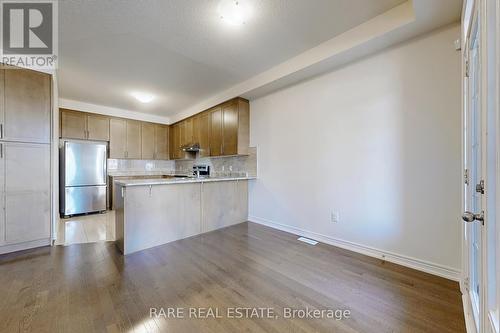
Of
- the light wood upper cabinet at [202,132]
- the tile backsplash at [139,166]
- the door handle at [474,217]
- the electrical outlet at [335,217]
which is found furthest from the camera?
the tile backsplash at [139,166]

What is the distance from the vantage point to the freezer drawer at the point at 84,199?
4273 millimetres

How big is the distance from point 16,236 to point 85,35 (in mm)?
2609

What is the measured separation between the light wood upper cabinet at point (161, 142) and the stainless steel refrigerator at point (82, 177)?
1.31 meters

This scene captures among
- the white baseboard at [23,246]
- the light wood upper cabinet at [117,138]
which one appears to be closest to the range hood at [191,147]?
the light wood upper cabinet at [117,138]

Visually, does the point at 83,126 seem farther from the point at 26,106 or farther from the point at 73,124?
the point at 26,106

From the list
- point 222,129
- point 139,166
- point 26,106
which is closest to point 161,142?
point 139,166

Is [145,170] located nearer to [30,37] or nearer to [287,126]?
[30,37]

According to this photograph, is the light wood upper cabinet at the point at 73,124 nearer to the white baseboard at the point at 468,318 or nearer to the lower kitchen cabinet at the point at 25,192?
the lower kitchen cabinet at the point at 25,192

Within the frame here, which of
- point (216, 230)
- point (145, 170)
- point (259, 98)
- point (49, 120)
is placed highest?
point (259, 98)

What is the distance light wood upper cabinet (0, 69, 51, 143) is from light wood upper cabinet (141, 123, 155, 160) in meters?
2.74

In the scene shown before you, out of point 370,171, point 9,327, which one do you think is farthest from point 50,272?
point 370,171

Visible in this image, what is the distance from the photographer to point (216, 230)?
11.4 feet

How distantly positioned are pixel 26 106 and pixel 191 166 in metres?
3.48

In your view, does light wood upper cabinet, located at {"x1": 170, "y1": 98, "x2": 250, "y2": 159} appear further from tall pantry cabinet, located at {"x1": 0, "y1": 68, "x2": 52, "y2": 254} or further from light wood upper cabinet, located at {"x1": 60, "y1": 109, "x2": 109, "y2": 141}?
tall pantry cabinet, located at {"x1": 0, "y1": 68, "x2": 52, "y2": 254}
